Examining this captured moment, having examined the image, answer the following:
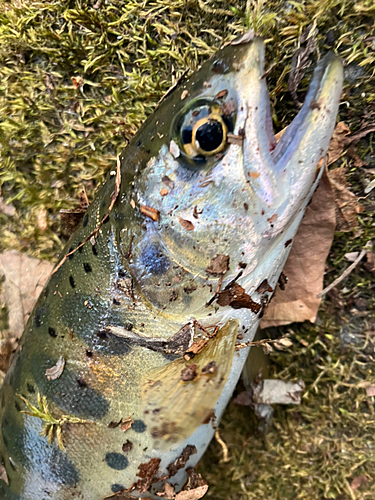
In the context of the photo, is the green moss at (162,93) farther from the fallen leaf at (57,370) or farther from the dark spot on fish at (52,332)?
the fallen leaf at (57,370)

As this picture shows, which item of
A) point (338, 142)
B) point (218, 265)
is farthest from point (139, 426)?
point (338, 142)

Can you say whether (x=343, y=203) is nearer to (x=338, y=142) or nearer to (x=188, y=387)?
(x=338, y=142)

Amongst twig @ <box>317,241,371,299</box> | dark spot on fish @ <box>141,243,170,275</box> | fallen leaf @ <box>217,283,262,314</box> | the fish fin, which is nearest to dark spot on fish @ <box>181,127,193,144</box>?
dark spot on fish @ <box>141,243,170,275</box>

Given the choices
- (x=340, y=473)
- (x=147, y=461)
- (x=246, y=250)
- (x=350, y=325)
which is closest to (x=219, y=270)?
(x=246, y=250)

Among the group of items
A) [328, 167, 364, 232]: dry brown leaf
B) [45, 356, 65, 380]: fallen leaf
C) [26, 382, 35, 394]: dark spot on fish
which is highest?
[45, 356, 65, 380]: fallen leaf

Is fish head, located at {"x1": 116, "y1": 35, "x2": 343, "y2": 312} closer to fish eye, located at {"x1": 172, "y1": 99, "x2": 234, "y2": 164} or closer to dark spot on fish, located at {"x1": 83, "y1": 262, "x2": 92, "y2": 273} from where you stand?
fish eye, located at {"x1": 172, "y1": 99, "x2": 234, "y2": 164}

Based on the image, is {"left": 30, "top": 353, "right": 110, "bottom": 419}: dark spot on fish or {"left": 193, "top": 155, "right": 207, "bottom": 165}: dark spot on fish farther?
{"left": 30, "top": 353, "right": 110, "bottom": 419}: dark spot on fish
